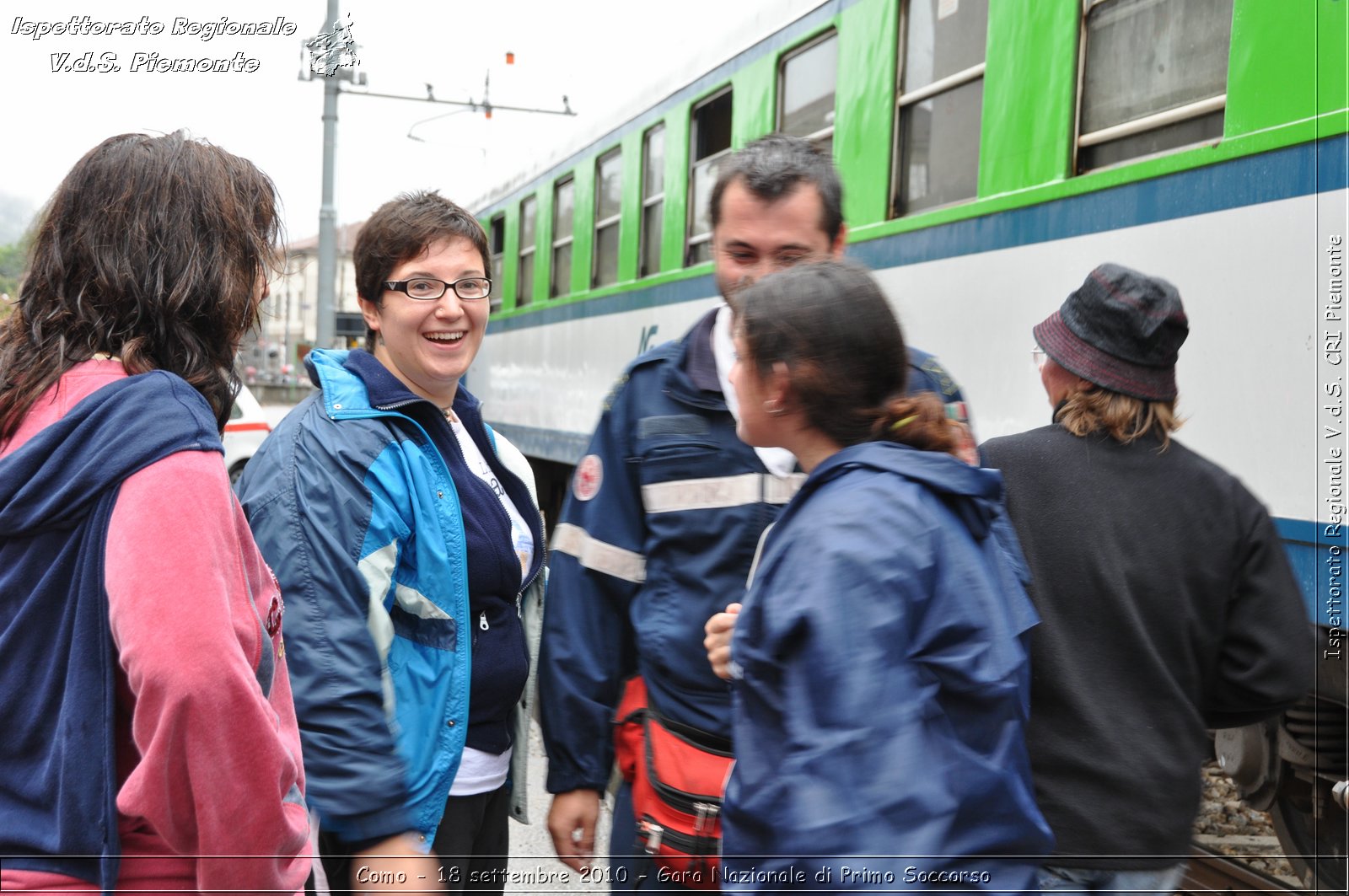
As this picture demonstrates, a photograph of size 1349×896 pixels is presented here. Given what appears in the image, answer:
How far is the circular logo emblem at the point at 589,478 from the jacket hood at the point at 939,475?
81cm

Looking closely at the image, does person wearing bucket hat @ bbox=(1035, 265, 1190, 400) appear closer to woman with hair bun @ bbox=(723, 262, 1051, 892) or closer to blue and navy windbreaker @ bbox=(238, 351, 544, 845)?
woman with hair bun @ bbox=(723, 262, 1051, 892)

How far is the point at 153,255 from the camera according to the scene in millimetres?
1607

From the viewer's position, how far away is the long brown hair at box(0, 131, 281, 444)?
5.19 ft

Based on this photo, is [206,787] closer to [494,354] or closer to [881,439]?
[881,439]

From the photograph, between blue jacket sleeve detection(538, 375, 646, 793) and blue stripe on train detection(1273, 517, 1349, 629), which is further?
blue stripe on train detection(1273, 517, 1349, 629)

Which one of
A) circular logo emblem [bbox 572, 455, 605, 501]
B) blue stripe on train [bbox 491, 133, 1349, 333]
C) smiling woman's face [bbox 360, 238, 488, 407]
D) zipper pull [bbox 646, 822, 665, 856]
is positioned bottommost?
zipper pull [bbox 646, 822, 665, 856]

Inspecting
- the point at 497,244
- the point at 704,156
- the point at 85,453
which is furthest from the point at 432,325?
the point at 497,244

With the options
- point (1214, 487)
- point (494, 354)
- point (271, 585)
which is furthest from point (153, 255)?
point (494, 354)

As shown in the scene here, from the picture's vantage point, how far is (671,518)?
7.25 ft

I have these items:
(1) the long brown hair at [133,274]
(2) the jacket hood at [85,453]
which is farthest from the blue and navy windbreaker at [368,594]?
(2) the jacket hood at [85,453]

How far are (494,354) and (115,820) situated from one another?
481 inches

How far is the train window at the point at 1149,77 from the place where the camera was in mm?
3639

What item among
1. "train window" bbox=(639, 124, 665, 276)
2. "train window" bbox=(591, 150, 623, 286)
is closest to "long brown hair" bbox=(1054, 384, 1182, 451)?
"train window" bbox=(639, 124, 665, 276)

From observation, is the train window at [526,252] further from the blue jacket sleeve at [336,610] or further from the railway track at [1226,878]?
the blue jacket sleeve at [336,610]
